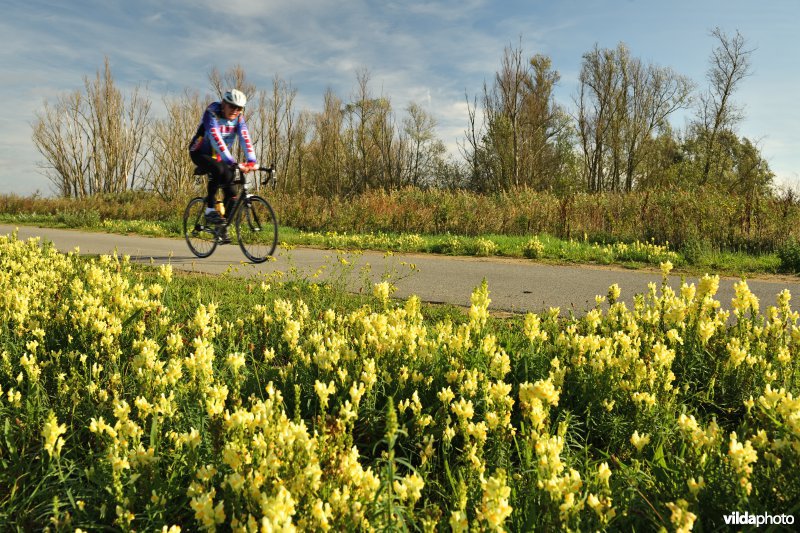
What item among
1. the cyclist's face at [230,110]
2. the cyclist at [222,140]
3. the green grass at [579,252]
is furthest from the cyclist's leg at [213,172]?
the green grass at [579,252]

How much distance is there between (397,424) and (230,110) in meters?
7.69

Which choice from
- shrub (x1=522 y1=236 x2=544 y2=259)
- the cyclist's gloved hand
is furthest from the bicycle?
shrub (x1=522 y1=236 x2=544 y2=259)

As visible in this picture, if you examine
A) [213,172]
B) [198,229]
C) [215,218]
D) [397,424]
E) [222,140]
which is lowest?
[397,424]

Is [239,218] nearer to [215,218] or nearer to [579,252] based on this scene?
[215,218]

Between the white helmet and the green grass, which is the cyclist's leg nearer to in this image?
the white helmet

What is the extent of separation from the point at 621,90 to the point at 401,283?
1676 inches

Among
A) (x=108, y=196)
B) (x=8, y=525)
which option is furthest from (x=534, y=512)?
(x=108, y=196)

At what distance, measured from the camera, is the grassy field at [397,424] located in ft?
5.44

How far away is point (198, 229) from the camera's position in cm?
932

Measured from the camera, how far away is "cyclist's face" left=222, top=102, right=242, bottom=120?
809 centimetres

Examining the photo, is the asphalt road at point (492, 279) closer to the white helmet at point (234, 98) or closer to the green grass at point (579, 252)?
the green grass at point (579, 252)

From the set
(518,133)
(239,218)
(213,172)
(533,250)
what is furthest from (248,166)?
(518,133)

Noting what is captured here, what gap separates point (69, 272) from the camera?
5844mm

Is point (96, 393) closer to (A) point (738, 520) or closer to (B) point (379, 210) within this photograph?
(A) point (738, 520)
